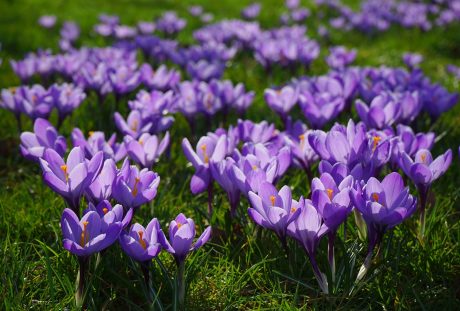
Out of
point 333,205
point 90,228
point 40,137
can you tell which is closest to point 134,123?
point 40,137

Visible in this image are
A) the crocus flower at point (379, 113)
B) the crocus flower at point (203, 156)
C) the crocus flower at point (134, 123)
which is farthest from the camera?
the crocus flower at point (379, 113)

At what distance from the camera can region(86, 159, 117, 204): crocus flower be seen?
2.07 meters

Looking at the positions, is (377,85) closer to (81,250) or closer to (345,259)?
(345,259)

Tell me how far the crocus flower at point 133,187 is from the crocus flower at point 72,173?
101 millimetres

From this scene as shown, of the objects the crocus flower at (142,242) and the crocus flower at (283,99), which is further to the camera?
the crocus flower at (283,99)

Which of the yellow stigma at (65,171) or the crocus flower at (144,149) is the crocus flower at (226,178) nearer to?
the crocus flower at (144,149)

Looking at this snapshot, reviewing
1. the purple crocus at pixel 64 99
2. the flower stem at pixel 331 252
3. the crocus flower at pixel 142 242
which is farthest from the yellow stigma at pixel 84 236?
the purple crocus at pixel 64 99

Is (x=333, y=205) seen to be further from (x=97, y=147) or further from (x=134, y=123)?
(x=134, y=123)

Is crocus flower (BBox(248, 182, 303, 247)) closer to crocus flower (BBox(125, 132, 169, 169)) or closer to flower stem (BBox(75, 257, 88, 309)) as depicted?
flower stem (BBox(75, 257, 88, 309))

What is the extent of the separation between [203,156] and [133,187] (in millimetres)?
518

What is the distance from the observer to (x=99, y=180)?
6.84ft

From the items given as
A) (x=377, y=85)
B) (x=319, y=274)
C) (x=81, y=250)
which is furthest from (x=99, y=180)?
(x=377, y=85)

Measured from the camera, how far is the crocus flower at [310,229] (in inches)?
76.0

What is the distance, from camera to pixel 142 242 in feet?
6.11
